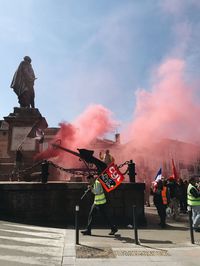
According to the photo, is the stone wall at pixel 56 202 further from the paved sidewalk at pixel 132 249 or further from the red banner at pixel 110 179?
the red banner at pixel 110 179

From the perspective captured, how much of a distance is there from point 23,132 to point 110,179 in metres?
8.13

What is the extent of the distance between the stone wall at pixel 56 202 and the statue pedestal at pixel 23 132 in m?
4.41

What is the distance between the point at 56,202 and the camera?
1090 cm

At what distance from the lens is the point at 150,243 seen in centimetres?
785

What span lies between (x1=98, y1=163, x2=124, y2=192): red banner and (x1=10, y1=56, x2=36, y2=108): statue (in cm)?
979

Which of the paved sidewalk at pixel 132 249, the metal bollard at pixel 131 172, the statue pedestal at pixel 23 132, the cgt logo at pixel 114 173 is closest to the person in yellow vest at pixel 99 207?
the paved sidewalk at pixel 132 249

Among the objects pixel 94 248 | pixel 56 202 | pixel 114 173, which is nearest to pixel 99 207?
pixel 114 173

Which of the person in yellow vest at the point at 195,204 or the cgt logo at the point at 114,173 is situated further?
the person in yellow vest at the point at 195,204

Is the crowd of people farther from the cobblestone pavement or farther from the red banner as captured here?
the cobblestone pavement

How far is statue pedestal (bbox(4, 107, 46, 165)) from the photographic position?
15617mm

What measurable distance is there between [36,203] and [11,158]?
5.41 metres

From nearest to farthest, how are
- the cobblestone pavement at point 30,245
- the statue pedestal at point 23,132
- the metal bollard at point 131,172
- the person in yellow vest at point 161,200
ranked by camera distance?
the cobblestone pavement at point 30,245
the person in yellow vest at point 161,200
the metal bollard at point 131,172
the statue pedestal at point 23,132

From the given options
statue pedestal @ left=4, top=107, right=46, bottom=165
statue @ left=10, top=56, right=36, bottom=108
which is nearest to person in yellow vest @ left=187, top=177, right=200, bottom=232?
statue pedestal @ left=4, top=107, right=46, bottom=165

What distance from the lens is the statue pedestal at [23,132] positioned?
1562cm
